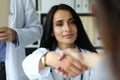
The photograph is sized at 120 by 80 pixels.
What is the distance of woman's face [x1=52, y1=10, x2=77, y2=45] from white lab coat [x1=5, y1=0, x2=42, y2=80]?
7.8 inches

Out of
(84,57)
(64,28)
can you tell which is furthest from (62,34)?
(84,57)

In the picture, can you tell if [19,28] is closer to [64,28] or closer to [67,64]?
[64,28]

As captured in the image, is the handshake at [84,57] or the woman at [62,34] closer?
the handshake at [84,57]

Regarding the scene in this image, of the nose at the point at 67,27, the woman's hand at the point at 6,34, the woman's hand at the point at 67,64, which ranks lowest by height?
the woman's hand at the point at 67,64

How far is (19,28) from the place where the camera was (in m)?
1.45

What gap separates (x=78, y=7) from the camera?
2.69m

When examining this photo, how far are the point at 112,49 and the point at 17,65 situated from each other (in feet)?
4.49

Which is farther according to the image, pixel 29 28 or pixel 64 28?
pixel 29 28

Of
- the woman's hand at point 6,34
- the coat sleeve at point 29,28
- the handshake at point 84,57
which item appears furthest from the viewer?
the coat sleeve at point 29,28

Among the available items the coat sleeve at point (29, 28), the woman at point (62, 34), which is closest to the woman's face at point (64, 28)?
the woman at point (62, 34)

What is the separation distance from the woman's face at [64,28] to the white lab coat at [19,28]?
7.8 inches

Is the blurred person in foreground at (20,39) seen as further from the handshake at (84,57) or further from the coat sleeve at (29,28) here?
the handshake at (84,57)

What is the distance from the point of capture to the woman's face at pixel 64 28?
1.27 metres

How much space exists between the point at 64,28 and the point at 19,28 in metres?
0.32
